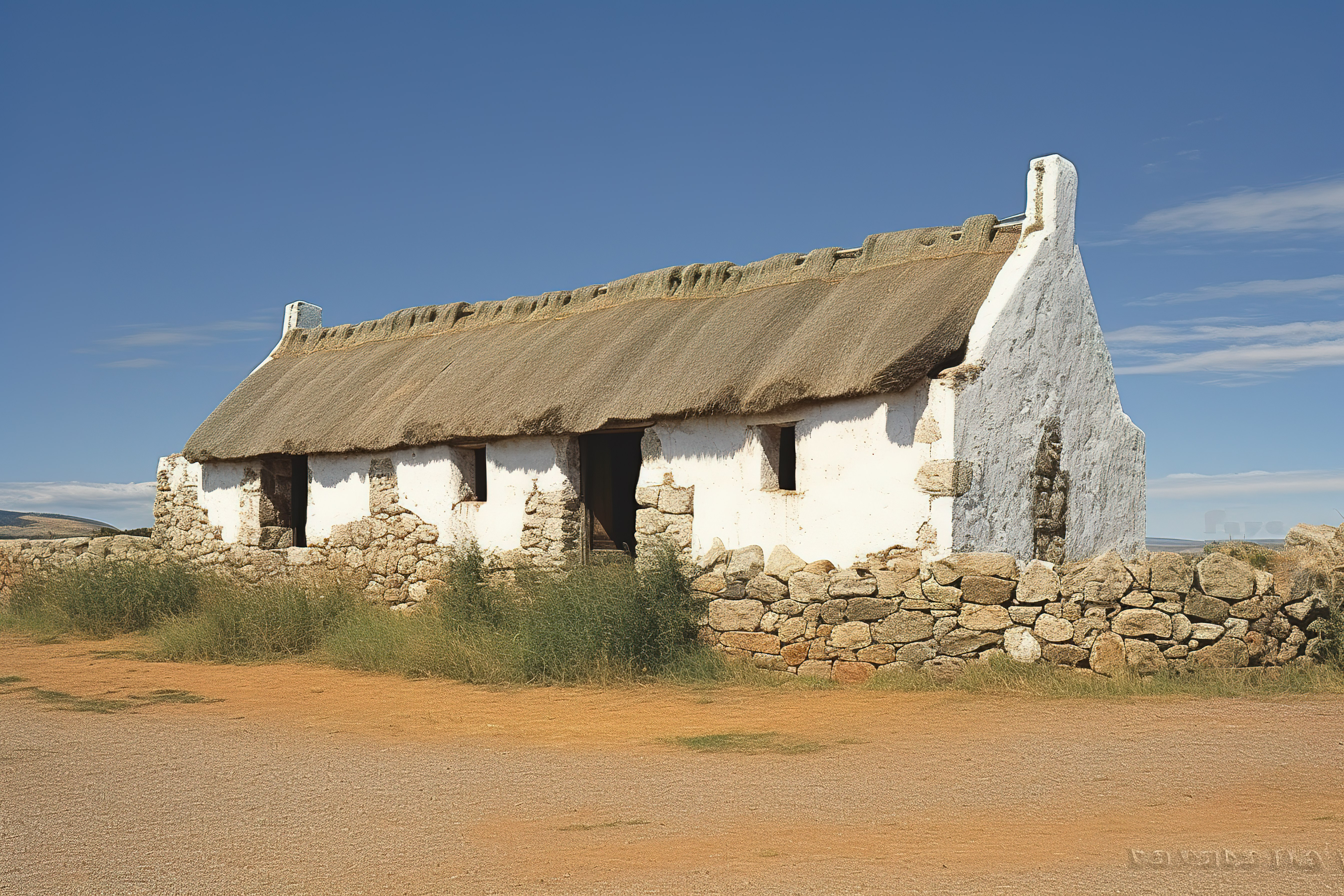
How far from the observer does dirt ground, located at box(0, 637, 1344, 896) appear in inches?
163

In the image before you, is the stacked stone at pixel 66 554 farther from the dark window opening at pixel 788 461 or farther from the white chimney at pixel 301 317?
the dark window opening at pixel 788 461

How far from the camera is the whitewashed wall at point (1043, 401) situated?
8773mm

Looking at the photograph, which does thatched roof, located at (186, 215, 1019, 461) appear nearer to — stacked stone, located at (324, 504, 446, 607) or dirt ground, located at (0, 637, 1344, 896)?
stacked stone, located at (324, 504, 446, 607)

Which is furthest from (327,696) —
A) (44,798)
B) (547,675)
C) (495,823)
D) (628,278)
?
(628,278)

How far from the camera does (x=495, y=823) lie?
498 cm

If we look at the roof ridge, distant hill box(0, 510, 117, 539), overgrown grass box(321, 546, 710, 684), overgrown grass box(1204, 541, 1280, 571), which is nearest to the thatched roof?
the roof ridge

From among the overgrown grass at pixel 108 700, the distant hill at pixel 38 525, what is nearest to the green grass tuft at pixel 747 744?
the overgrown grass at pixel 108 700

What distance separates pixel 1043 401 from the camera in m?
9.57

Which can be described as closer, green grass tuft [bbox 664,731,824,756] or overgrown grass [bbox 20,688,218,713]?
green grass tuft [bbox 664,731,824,756]

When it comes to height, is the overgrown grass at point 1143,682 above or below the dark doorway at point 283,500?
below

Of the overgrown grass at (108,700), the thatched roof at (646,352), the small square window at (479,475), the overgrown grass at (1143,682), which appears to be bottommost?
the overgrown grass at (108,700)

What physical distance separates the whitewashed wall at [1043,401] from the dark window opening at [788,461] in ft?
6.24

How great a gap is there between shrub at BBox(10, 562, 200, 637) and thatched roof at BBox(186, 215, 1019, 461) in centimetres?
180

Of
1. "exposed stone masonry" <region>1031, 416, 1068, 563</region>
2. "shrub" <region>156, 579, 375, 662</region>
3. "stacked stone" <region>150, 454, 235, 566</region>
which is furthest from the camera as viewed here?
"stacked stone" <region>150, 454, 235, 566</region>
